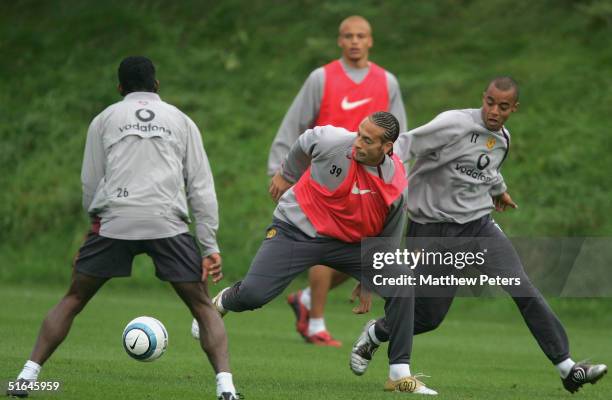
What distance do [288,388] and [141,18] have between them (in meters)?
18.1

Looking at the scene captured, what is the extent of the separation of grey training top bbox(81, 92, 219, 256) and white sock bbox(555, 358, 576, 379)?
9.86 feet

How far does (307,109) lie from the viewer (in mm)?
12617

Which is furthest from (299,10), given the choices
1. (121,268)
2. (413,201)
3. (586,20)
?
(121,268)

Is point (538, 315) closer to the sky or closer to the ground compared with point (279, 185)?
closer to the ground

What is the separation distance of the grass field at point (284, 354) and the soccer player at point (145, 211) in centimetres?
57

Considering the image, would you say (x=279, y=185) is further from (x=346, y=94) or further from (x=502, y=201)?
(x=346, y=94)

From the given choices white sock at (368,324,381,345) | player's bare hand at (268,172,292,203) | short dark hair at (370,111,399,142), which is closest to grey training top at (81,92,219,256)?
short dark hair at (370,111,399,142)

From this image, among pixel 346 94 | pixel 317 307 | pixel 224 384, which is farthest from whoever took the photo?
pixel 317 307

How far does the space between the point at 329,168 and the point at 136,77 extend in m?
1.54

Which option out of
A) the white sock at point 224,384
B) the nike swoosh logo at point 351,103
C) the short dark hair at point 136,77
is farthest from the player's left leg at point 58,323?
the nike swoosh logo at point 351,103

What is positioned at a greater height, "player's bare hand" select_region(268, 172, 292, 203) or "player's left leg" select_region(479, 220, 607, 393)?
"player's bare hand" select_region(268, 172, 292, 203)

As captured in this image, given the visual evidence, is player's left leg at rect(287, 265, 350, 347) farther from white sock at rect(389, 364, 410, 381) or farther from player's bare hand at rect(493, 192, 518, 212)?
white sock at rect(389, 364, 410, 381)

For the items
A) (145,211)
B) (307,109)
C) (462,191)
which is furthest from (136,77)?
(307,109)

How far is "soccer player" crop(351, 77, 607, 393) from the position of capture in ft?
31.5
